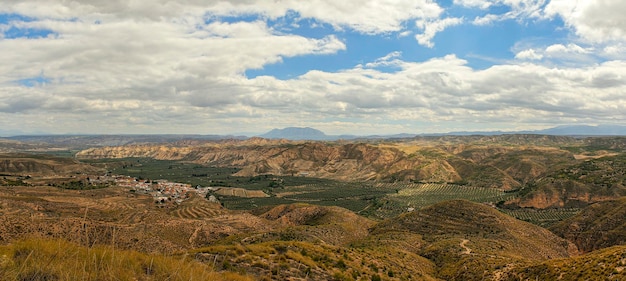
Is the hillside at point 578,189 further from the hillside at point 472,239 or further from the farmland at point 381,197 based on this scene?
the hillside at point 472,239

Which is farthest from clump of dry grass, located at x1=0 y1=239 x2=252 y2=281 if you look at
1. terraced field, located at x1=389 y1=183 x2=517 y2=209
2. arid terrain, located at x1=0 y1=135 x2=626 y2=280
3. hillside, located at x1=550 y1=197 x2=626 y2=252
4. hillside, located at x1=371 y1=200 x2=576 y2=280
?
terraced field, located at x1=389 y1=183 x2=517 y2=209

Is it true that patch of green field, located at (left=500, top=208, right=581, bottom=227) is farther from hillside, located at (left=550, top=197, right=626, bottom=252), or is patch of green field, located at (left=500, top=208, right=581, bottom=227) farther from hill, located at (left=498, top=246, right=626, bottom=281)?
hill, located at (left=498, top=246, right=626, bottom=281)

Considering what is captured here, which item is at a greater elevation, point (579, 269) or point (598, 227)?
point (579, 269)

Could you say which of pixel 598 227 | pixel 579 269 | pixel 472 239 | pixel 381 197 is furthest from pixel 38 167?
pixel 598 227

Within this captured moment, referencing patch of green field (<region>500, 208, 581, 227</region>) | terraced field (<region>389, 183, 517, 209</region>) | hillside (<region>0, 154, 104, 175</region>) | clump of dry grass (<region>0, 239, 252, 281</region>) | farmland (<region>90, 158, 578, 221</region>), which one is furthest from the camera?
hillside (<region>0, 154, 104, 175</region>)

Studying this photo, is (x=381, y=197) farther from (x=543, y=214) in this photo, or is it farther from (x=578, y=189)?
(x=578, y=189)

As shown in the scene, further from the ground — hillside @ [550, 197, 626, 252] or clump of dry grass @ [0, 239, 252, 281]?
clump of dry grass @ [0, 239, 252, 281]
